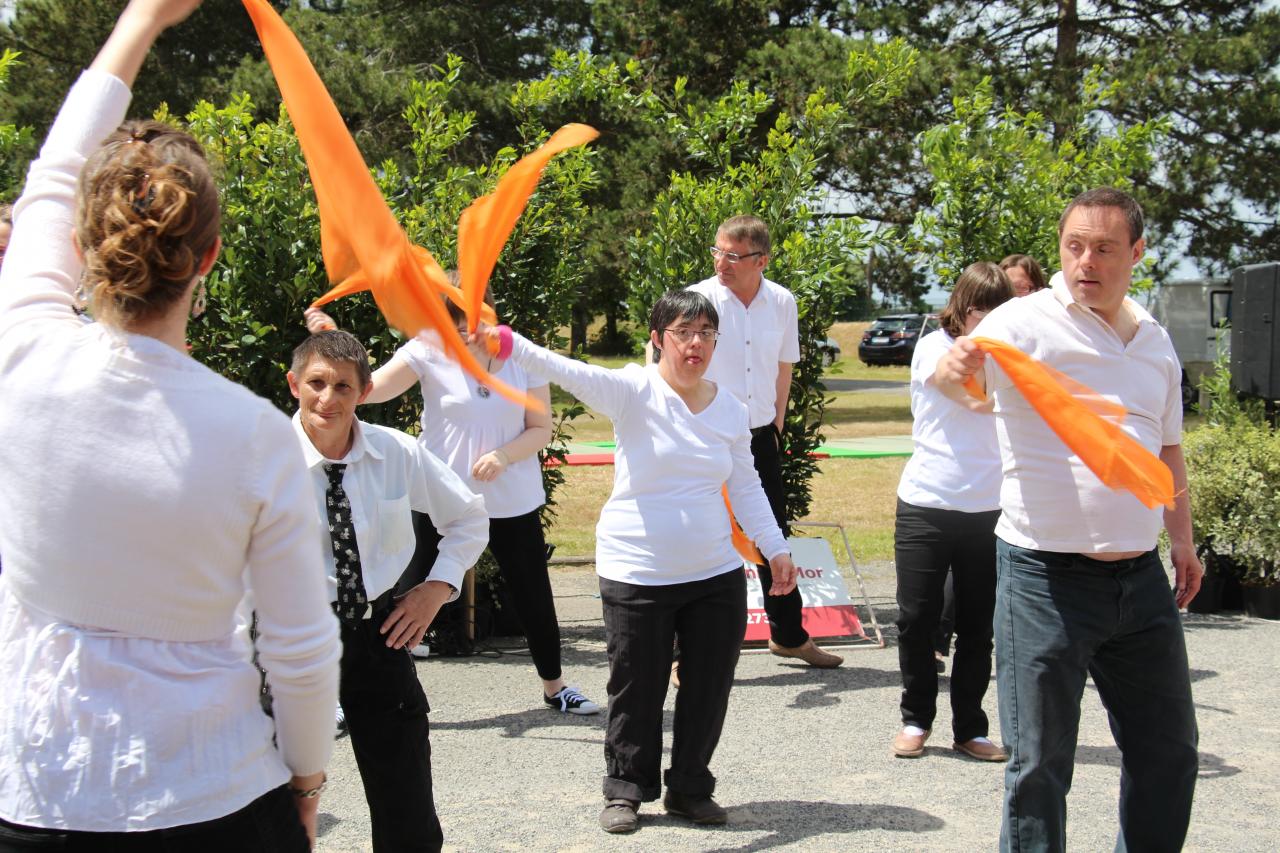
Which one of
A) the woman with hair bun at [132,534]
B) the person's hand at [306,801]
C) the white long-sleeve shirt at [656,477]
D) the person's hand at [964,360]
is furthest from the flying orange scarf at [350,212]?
the white long-sleeve shirt at [656,477]

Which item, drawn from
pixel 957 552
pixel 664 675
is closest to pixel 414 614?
pixel 664 675

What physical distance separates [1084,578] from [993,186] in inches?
249

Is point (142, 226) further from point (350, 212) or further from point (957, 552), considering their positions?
point (957, 552)

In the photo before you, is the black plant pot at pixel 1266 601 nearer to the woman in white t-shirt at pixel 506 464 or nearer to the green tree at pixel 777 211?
the green tree at pixel 777 211

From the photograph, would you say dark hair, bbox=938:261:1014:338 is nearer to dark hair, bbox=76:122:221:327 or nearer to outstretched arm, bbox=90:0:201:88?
outstretched arm, bbox=90:0:201:88

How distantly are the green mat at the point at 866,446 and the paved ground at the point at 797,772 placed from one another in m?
11.2

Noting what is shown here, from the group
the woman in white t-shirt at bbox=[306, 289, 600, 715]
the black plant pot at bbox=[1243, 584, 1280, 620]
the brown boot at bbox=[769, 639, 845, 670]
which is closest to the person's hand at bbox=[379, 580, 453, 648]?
the woman in white t-shirt at bbox=[306, 289, 600, 715]

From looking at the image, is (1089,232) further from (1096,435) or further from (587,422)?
(587,422)

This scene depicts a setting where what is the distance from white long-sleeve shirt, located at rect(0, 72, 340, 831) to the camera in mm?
1912

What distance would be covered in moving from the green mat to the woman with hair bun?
16.5m

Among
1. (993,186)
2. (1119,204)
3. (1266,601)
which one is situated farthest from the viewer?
(993,186)

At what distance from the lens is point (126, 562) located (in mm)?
1914

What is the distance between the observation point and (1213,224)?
77.8 feet

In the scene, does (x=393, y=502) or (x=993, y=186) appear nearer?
(x=393, y=502)
